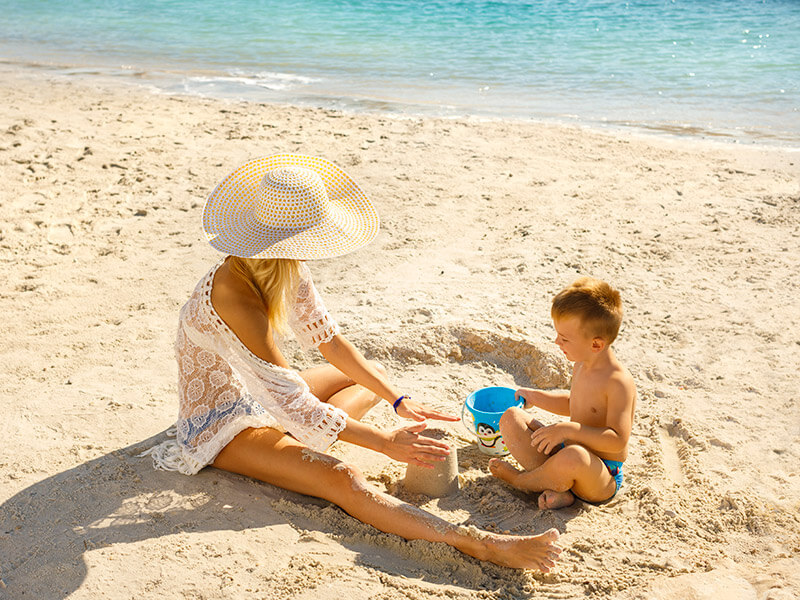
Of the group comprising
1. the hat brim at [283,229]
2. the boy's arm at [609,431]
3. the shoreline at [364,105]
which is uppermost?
the hat brim at [283,229]

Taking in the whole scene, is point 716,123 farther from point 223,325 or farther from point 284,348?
point 223,325

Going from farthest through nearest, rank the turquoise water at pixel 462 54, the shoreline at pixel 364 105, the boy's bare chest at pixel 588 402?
1. the turquoise water at pixel 462 54
2. the shoreline at pixel 364 105
3. the boy's bare chest at pixel 588 402

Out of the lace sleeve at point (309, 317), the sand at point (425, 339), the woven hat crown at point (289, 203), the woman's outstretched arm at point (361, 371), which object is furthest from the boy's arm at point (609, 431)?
the woven hat crown at point (289, 203)

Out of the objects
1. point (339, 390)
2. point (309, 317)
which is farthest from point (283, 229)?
point (339, 390)

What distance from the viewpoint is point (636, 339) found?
Result: 407 centimetres

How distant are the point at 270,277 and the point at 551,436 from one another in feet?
3.95

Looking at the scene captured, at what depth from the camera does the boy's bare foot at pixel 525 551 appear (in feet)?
8.18

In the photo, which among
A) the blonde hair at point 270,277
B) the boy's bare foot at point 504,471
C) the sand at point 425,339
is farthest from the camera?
the boy's bare foot at point 504,471

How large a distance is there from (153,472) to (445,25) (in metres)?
13.1

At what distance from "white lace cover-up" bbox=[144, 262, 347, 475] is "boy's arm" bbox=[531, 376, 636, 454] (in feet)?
2.60

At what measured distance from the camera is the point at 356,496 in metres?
2.72

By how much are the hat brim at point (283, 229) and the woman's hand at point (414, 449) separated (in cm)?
69

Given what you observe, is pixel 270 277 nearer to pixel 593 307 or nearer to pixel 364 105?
pixel 593 307

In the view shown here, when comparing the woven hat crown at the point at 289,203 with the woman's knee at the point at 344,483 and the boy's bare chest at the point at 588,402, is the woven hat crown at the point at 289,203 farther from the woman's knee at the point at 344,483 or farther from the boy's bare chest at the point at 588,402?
the boy's bare chest at the point at 588,402
